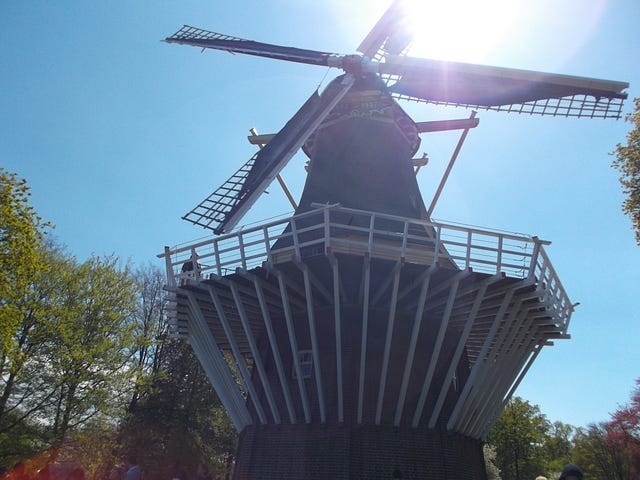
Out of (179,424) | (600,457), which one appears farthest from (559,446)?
(179,424)

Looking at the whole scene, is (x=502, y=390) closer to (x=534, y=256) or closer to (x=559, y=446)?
(x=534, y=256)

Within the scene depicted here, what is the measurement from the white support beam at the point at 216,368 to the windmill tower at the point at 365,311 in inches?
2.4

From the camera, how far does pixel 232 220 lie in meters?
13.7

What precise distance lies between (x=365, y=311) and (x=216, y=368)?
16.3ft

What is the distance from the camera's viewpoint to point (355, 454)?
11.1 metres

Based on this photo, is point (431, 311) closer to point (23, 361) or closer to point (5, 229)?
point (5, 229)

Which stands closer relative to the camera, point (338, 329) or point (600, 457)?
point (338, 329)

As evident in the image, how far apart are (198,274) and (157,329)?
17.3 meters

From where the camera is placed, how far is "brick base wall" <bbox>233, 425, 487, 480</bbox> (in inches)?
436

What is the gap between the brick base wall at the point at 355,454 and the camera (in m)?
11.1

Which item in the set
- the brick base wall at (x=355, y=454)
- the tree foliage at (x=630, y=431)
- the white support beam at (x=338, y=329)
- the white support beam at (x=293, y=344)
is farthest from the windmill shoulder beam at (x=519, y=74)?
the tree foliage at (x=630, y=431)

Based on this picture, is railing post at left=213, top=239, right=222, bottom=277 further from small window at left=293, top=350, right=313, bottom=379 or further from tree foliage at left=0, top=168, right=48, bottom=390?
tree foliage at left=0, top=168, right=48, bottom=390

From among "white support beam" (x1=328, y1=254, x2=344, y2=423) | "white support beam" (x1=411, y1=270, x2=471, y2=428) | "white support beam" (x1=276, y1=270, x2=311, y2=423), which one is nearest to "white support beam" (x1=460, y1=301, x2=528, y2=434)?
"white support beam" (x1=411, y1=270, x2=471, y2=428)

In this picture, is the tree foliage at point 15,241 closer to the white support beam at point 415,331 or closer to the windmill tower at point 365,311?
the windmill tower at point 365,311
